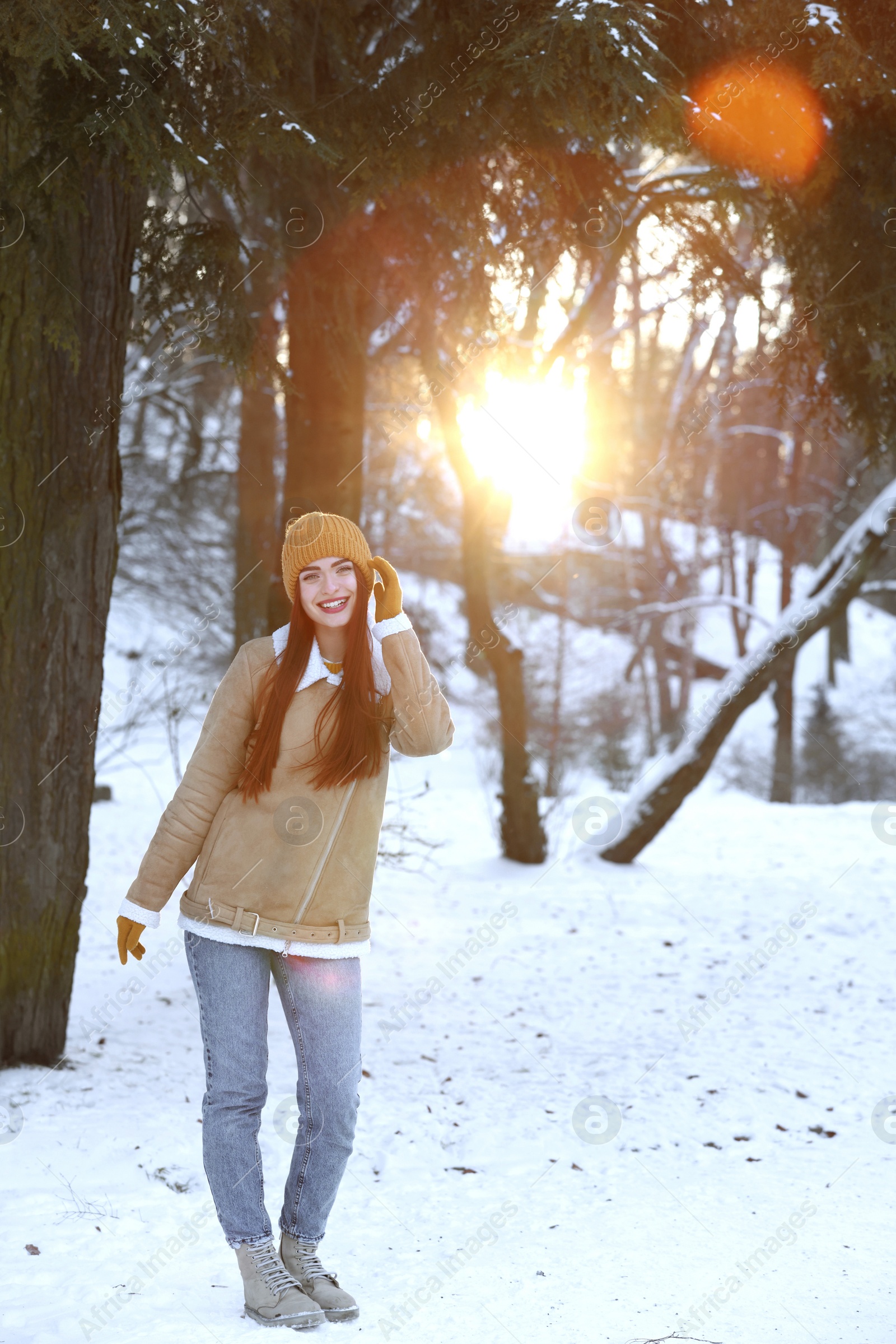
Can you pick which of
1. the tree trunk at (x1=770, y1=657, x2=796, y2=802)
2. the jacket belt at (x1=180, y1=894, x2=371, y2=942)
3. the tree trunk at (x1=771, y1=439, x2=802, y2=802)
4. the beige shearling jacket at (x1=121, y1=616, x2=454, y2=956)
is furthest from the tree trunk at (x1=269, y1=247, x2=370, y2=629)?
the tree trunk at (x1=770, y1=657, x2=796, y2=802)

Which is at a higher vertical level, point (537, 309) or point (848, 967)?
point (537, 309)

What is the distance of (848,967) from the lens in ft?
19.7

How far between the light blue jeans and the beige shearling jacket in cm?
7

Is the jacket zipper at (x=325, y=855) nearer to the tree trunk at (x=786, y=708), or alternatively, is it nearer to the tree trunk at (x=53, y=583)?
the tree trunk at (x=53, y=583)

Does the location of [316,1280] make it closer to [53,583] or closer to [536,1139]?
[536,1139]

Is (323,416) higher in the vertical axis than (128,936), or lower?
higher

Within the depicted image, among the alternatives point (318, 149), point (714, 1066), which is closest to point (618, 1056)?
point (714, 1066)

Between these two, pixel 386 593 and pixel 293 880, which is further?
pixel 386 593

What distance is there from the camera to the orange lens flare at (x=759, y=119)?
4.03 m

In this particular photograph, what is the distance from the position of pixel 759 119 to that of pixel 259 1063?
3.82m

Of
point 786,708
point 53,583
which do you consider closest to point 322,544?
point 53,583

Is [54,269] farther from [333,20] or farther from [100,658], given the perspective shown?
[333,20]

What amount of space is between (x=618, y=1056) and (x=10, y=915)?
2.59 metres

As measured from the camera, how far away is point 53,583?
13.1 feet
